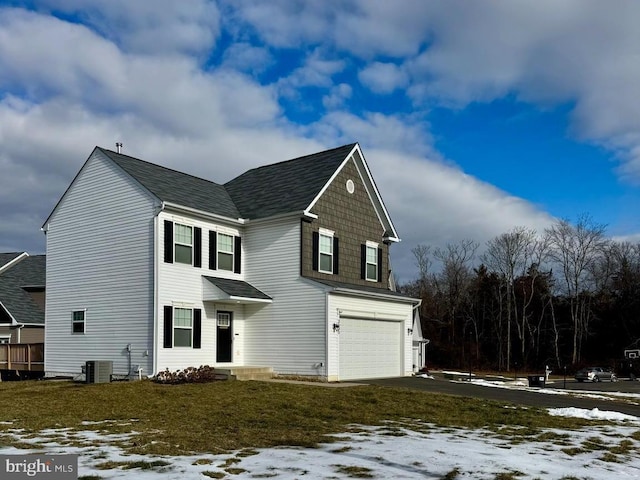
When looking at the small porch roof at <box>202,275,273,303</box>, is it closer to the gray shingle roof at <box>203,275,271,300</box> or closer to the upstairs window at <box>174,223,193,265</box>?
the gray shingle roof at <box>203,275,271,300</box>

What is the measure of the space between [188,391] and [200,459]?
8938 millimetres

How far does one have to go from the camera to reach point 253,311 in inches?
933

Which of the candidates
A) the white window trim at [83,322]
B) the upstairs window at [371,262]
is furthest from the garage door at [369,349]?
the white window trim at [83,322]

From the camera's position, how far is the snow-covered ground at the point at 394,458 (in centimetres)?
771

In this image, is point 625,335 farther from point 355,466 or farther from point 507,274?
point 355,466

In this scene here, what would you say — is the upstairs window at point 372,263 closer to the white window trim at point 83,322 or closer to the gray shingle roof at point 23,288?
the white window trim at point 83,322

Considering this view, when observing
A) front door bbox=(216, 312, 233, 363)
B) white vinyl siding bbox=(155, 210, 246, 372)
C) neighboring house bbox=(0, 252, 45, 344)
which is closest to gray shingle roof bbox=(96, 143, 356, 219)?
white vinyl siding bbox=(155, 210, 246, 372)

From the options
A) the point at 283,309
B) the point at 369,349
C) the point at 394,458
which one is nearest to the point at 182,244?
the point at 283,309

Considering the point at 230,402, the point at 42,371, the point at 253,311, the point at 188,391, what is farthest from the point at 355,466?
the point at 42,371

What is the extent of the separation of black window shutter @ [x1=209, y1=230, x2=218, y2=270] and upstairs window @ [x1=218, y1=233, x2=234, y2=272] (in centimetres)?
32

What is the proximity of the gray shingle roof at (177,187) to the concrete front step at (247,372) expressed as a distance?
5.57 meters

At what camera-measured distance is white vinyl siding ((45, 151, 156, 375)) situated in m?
20.9

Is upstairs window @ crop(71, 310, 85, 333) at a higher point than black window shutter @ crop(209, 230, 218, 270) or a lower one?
lower

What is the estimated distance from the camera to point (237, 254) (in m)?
24.2
